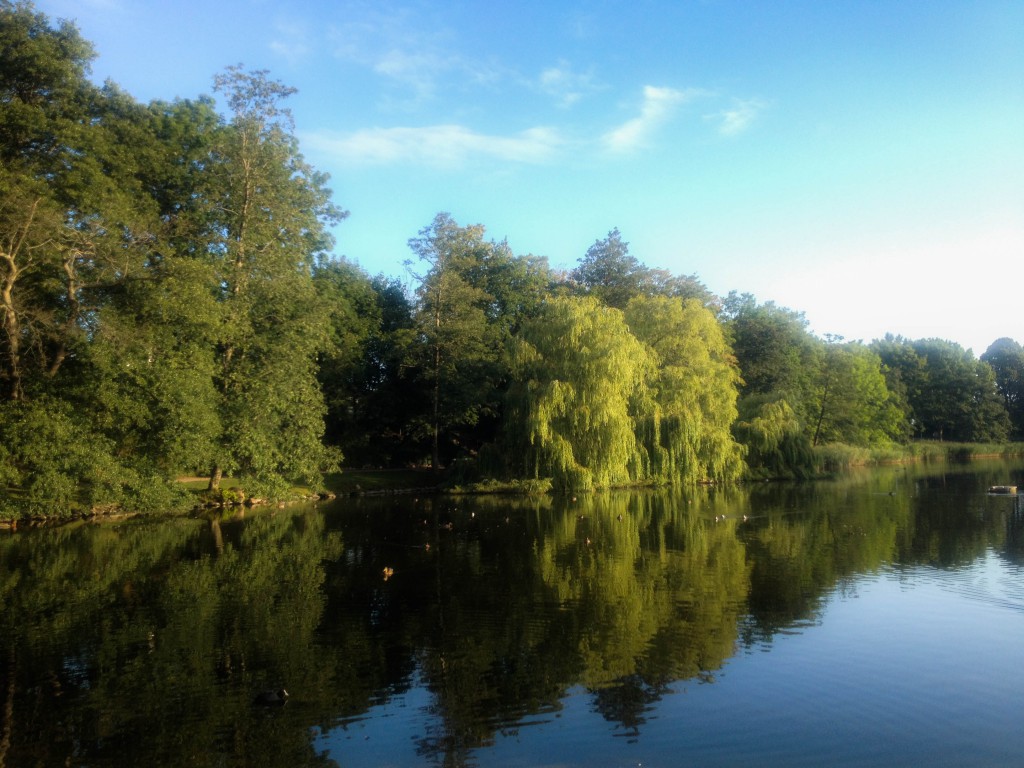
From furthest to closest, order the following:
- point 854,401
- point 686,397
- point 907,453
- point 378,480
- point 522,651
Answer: point 907,453 < point 854,401 < point 378,480 < point 686,397 < point 522,651

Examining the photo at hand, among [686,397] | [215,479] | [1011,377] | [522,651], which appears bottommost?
[522,651]

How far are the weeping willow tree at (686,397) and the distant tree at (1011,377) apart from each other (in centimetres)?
6250

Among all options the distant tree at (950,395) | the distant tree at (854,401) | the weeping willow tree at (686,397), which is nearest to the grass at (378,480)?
the weeping willow tree at (686,397)

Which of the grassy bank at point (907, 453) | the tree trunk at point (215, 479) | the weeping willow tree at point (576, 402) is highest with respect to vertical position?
the weeping willow tree at point (576, 402)

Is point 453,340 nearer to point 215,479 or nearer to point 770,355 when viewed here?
point 215,479

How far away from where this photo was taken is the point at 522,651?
1066 cm

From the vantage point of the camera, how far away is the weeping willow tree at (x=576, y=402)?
117 ft

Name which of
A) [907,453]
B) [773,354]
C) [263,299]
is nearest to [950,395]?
[907,453]

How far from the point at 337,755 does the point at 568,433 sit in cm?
2933

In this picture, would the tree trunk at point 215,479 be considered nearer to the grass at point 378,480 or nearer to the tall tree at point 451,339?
the grass at point 378,480

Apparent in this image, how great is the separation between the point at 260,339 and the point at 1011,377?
92031 millimetres

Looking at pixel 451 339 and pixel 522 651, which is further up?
pixel 451 339

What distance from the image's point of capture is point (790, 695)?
8.94 m

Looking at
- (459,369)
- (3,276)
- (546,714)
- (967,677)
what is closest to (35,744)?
(546,714)
